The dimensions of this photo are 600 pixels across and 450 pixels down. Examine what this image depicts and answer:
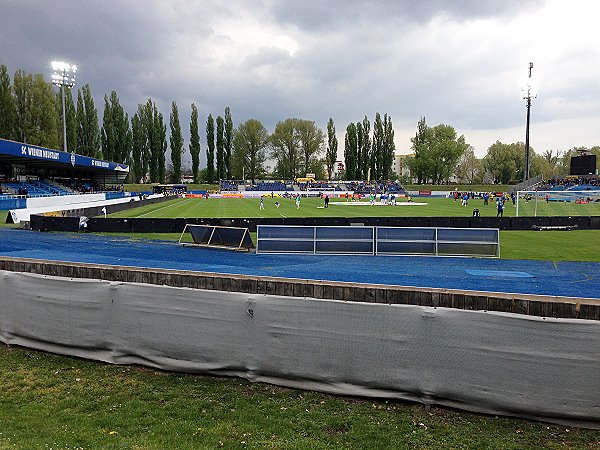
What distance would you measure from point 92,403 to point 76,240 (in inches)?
741

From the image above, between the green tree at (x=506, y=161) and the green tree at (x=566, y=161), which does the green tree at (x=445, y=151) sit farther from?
the green tree at (x=566, y=161)

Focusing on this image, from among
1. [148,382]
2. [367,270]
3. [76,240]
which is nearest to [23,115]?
[76,240]

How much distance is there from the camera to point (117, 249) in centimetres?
1917

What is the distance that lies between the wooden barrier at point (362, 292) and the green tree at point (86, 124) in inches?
3706

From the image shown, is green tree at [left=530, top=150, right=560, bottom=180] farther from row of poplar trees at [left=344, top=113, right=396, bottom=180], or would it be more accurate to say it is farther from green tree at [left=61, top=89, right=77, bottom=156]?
green tree at [left=61, top=89, right=77, bottom=156]

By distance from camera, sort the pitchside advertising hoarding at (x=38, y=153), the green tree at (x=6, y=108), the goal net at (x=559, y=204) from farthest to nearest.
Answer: the green tree at (x=6, y=108) < the pitchside advertising hoarding at (x=38, y=153) < the goal net at (x=559, y=204)

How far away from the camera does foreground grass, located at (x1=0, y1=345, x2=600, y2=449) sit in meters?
4.39

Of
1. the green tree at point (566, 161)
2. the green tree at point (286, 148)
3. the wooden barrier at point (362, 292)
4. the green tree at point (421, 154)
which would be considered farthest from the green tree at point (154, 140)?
the green tree at point (566, 161)

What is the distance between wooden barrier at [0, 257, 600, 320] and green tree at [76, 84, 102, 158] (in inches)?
3706

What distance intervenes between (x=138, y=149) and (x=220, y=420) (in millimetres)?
106804

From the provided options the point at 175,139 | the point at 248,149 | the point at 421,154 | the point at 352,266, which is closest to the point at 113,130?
the point at 175,139

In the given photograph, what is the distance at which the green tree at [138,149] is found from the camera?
10162 centimetres

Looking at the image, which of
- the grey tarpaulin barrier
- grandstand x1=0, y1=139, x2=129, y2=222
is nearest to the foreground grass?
the grey tarpaulin barrier

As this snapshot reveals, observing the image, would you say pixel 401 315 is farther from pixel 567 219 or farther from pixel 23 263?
pixel 567 219
